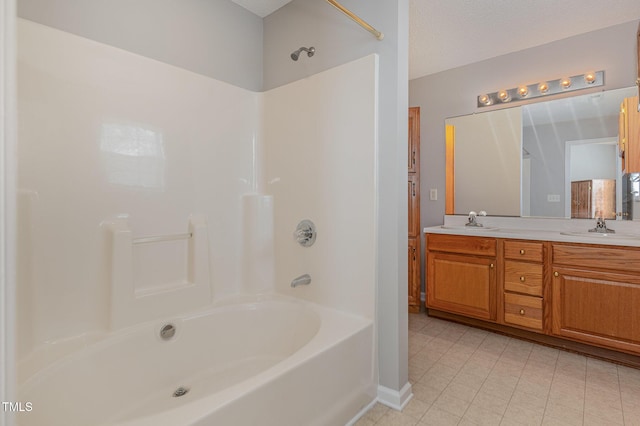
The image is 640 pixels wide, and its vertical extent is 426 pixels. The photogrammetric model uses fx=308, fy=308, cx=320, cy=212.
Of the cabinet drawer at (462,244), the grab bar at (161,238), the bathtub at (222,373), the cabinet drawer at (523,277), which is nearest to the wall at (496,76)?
the cabinet drawer at (462,244)

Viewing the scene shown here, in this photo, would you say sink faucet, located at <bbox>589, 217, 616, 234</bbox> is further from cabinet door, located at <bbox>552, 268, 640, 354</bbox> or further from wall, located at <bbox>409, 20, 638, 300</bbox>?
wall, located at <bbox>409, 20, 638, 300</bbox>

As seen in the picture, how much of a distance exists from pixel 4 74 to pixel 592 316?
294cm

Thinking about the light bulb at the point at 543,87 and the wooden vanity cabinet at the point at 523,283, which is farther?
the light bulb at the point at 543,87

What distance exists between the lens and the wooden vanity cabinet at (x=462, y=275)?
248cm

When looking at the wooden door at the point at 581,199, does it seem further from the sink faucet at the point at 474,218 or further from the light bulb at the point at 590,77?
the light bulb at the point at 590,77

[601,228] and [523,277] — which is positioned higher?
[601,228]

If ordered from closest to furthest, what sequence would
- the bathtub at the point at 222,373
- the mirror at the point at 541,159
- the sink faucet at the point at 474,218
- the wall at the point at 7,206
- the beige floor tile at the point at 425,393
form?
1. the wall at the point at 7,206
2. the bathtub at the point at 222,373
3. the beige floor tile at the point at 425,393
4. the mirror at the point at 541,159
5. the sink faucet at the point at 474,218

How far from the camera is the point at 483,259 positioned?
8.22ft

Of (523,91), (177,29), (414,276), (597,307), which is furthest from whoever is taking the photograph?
(414,276)

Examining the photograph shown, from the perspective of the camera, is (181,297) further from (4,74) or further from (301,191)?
(4,74)

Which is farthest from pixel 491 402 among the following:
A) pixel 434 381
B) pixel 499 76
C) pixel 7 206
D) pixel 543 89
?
pixel 499 76

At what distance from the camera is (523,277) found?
232 cm

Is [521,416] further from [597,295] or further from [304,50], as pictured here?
[304,50]

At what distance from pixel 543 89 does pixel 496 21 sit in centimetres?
76
